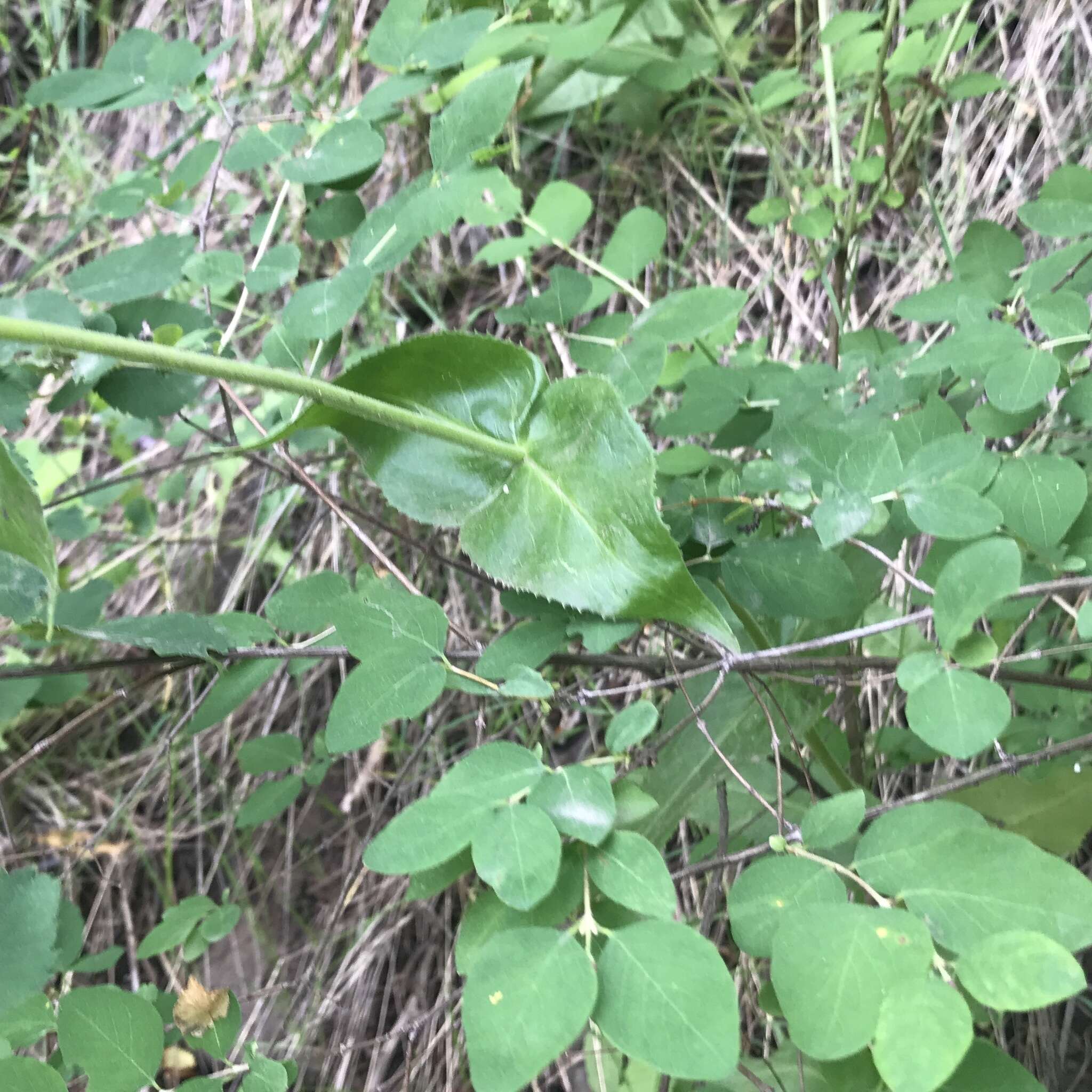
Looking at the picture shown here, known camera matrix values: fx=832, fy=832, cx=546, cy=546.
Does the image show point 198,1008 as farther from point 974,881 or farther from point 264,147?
point 264,147

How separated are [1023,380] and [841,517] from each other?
16 centimetres

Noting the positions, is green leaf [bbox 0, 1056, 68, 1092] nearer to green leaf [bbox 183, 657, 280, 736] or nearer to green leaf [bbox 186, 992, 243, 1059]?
green leaf [bbox 186, 992, 243, 1059]

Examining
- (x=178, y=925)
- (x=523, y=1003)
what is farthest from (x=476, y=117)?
(x=178, y=925)

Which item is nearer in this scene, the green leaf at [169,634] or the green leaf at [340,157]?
the green leaf at [169,634]

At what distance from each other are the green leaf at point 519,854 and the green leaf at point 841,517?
221 millimetres

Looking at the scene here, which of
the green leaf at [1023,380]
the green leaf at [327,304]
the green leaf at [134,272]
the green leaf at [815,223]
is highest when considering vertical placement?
the green leaf at [134,272]

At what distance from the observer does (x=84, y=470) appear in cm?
154

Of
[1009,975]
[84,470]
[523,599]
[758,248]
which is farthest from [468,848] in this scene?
[84,470]

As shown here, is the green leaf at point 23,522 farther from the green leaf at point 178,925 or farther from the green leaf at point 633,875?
the green leaf at point 178,925

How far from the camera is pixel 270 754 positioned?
2.54 feet

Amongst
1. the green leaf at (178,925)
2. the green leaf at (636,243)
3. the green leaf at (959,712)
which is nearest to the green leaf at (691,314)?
the green leaf at (636,243)

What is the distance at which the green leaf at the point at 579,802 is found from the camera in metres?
0.39

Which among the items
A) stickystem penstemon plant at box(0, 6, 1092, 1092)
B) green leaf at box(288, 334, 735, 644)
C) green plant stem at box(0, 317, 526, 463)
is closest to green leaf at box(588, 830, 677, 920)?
stickystem penstemon plant at box(0, 6, 1092, 1092)

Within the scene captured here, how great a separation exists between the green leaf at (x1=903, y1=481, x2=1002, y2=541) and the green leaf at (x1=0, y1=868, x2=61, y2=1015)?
569 millimetres
